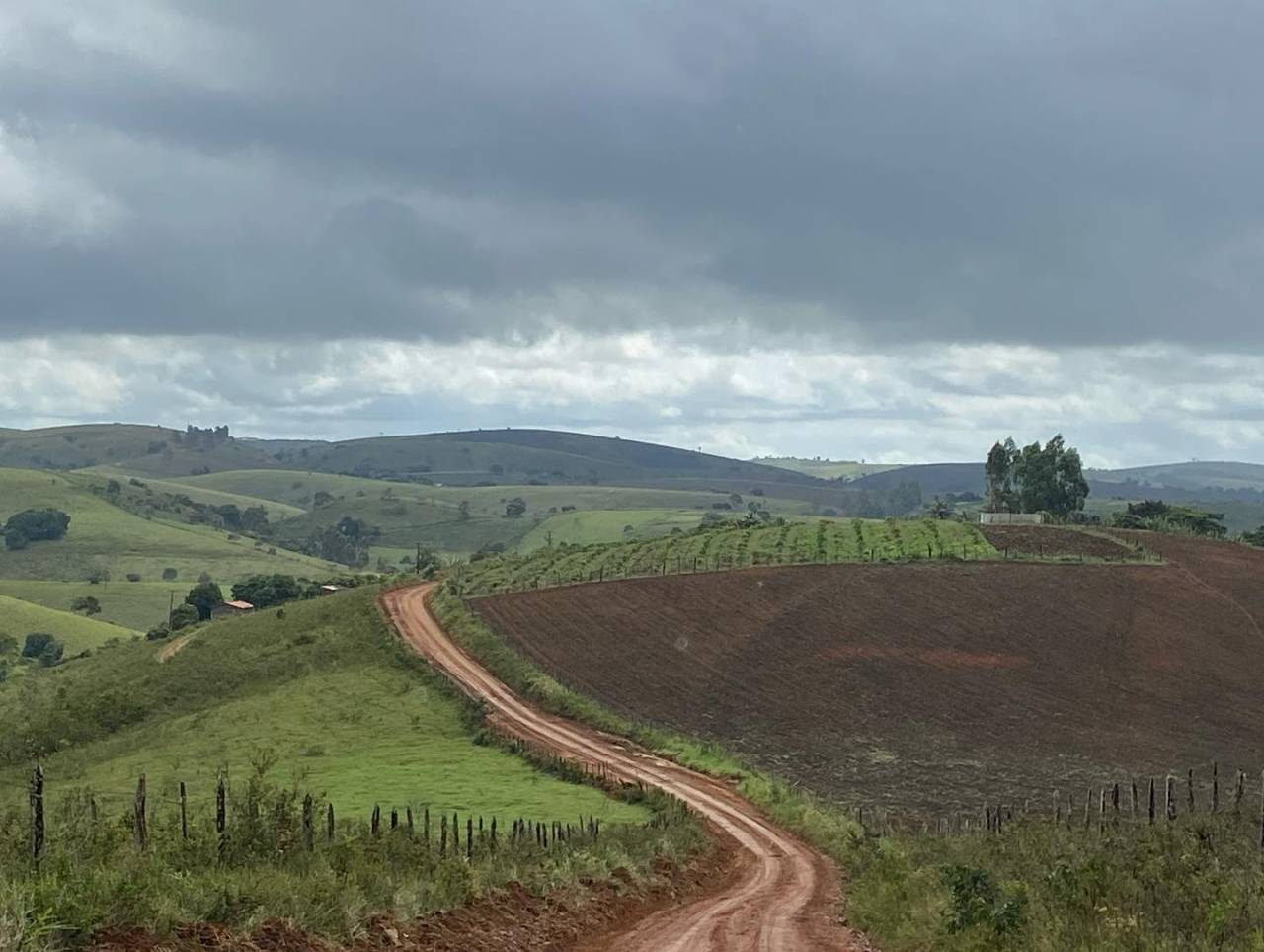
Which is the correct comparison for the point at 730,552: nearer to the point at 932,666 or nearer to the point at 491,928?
the point at 932,666

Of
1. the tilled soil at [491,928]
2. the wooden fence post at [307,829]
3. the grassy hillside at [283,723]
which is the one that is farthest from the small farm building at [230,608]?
the wooden fence post at [307,829]

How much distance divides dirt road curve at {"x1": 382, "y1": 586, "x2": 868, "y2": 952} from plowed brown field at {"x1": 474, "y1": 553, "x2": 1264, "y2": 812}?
4.92 meters

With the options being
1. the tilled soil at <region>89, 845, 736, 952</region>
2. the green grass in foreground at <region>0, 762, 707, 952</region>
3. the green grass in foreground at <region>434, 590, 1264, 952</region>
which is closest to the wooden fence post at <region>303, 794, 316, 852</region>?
the green grass in foreground at <region>0, 762, 707, 952</region>

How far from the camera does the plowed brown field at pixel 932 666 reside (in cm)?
6041

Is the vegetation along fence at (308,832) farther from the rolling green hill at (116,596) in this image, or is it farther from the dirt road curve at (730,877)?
the rolling green hill at (116,596)

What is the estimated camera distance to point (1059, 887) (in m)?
20.8

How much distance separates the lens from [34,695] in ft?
259

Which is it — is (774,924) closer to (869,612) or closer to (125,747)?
(125,747)

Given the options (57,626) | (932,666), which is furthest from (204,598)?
(932,666)

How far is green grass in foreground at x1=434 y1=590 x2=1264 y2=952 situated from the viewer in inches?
661

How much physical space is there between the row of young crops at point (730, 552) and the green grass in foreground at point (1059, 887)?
65.5 m

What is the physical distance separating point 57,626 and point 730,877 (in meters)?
130

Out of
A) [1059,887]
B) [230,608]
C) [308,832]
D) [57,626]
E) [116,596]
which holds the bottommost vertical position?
[116,596]

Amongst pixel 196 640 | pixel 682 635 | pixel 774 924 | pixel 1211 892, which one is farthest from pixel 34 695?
pixel 1211 892
